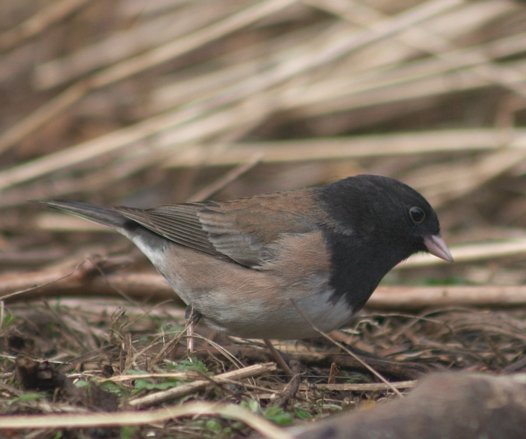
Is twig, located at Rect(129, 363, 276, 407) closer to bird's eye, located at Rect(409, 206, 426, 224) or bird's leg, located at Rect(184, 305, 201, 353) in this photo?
bird's leg, located at Rect(184, 305, 201, 353)

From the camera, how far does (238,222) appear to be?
3.70 meters

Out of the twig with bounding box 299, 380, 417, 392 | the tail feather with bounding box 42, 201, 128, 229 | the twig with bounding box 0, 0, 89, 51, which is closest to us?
the twig with bounding box 299, 380, 417, 392

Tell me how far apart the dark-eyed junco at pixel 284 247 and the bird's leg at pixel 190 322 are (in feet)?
0.14

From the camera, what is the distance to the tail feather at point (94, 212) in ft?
12.8

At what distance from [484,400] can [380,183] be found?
61.6 inches

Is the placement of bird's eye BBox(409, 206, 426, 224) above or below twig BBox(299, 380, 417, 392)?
above

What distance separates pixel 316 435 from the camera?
2.10 meters

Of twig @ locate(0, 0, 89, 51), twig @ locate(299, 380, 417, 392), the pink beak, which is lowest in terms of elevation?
twig @ locate(299, 380, 417, 392)

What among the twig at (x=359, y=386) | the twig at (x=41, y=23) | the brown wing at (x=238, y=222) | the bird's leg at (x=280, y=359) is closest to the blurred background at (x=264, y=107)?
the twig at (x=41, y=23)

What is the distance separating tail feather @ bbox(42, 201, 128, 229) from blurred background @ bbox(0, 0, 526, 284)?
555mm

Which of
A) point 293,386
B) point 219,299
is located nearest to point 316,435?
point 293,386

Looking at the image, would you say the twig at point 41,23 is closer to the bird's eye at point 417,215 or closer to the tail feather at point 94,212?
the tail feather at point 94,212

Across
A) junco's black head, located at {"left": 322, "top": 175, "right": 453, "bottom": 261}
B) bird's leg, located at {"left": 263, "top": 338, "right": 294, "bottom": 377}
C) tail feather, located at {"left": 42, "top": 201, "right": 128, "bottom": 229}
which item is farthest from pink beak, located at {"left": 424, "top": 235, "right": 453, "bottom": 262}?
tail feather, located at {"left": 42, "top": 201, "right": 128, "bottom": 229}

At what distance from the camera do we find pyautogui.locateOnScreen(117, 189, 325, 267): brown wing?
139 inches
